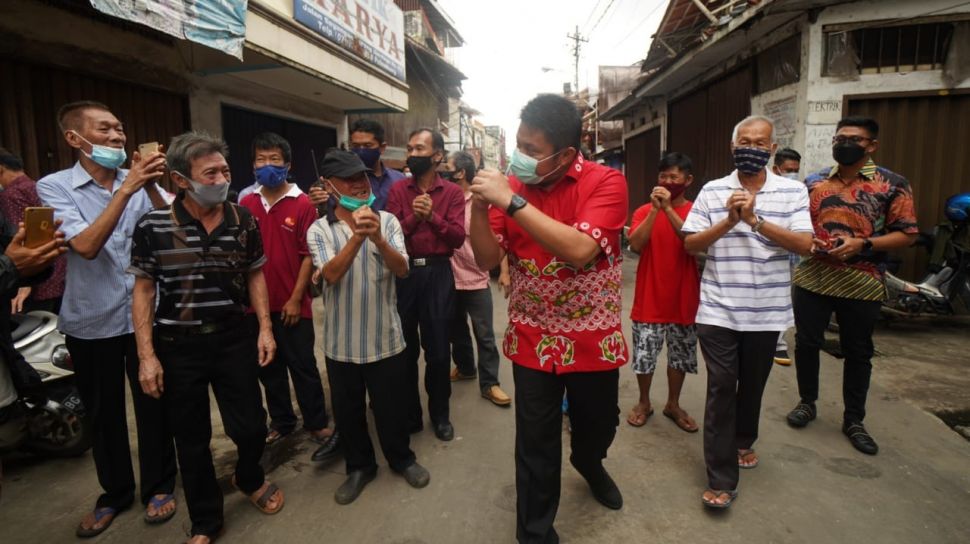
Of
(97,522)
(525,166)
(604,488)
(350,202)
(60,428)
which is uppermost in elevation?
(525,166)

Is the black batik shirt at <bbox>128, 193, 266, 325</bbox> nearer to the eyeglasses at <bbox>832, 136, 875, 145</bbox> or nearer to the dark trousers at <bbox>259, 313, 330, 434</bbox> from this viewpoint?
the dark trousers at <bbox>259, 313, 330, 434</bbox>

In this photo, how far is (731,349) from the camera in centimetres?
277

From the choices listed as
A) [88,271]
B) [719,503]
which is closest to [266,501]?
[88,271]

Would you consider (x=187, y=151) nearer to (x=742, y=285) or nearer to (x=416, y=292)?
(x=416, y=292)

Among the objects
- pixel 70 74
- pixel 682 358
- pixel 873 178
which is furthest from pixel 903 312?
pixel 70 74

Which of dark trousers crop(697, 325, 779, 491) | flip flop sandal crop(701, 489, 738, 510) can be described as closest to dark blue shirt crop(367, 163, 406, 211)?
dark trousers crop(697, 325, 779, 491)

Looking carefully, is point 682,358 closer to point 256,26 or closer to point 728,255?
point 728,255

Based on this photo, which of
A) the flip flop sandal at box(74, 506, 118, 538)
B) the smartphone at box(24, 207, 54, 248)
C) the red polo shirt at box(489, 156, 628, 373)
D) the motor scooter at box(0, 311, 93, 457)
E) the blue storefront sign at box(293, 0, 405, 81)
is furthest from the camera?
the blue storefront sign at box(293, 0, 405, 81)

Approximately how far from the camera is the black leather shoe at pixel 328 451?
3289 mm

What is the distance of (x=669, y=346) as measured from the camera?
11.7 feet

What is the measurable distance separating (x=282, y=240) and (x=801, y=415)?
370 centimetres

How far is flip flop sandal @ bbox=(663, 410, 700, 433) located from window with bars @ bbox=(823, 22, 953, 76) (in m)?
5.38

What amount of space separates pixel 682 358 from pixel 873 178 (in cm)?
167

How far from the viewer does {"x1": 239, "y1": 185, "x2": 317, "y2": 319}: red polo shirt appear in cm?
346
